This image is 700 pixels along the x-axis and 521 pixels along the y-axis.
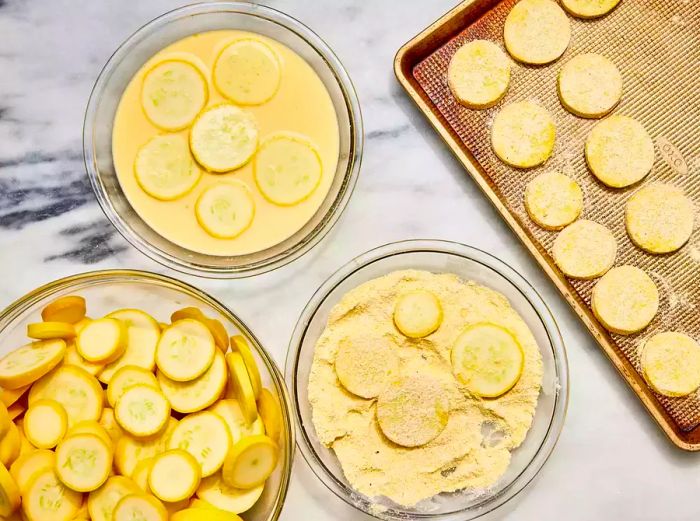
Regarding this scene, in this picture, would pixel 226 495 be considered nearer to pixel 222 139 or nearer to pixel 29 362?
pixel 29 362

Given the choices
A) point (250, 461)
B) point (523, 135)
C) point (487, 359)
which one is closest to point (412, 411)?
point (487, 359)

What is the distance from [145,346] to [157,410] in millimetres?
132

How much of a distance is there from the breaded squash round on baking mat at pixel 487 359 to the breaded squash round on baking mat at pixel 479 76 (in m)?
0.43

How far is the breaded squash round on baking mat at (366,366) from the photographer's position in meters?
1.38

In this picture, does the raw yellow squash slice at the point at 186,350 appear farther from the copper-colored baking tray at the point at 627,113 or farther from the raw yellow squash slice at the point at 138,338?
the copper-colored baking tray at the point at 627,113

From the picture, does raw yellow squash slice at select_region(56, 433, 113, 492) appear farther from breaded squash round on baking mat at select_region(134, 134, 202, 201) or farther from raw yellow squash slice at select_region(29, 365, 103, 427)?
breaded squash round on baking mat at select_region(134, 134, 202, 201)

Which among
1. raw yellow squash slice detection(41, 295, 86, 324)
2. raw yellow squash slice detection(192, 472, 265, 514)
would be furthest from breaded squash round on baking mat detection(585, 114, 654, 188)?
raw yellow squash slice detection(41, 295, 86, 324)

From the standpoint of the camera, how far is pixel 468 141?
4.71ft

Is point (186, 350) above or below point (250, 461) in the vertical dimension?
above

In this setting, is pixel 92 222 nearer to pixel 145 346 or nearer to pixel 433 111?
pixel 145 346

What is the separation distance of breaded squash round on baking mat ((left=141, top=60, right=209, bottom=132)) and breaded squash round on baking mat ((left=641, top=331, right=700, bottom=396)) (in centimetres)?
98

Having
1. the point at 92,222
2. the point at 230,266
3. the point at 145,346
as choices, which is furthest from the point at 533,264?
the point at 92,222

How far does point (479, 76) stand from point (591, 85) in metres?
0.21

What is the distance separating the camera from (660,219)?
1400mm
